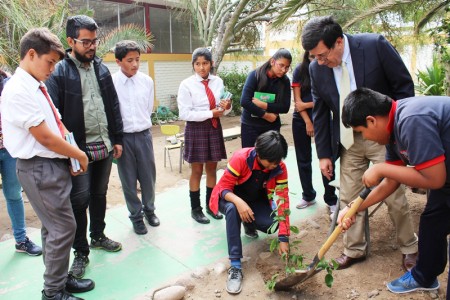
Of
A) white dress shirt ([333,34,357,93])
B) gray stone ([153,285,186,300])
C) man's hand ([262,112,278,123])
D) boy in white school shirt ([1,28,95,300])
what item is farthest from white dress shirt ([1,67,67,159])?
man's hand ([262,112,278,123])

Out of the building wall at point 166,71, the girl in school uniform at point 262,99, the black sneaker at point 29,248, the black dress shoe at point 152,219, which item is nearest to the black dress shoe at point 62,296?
the black sneaker at point 29,248

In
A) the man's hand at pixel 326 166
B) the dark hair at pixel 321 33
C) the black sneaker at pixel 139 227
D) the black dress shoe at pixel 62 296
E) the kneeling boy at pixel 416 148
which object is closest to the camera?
the kneeling boy at pixel 416 148

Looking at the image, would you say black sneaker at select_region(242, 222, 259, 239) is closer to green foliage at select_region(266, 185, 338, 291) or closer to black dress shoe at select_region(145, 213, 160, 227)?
green foliage at select_region(266, 185, 338, 291)

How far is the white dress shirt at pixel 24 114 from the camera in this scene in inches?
81.9

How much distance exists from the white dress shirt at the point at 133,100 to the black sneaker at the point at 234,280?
56.1 inches

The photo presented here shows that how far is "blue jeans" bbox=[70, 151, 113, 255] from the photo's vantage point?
8.78ft

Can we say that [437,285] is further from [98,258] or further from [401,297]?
[98,258]

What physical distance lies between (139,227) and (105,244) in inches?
14.3

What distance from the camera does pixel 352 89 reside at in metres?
2.69

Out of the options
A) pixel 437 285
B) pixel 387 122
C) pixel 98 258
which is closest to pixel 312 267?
pixel 437 285

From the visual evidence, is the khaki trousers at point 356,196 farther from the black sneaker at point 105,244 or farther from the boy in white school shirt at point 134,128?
the black sneaker at point 105,244

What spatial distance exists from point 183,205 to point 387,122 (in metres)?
2.62

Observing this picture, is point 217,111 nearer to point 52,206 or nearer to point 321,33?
point 321,33

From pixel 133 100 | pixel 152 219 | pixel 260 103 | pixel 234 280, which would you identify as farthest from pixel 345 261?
pixel 133 100
